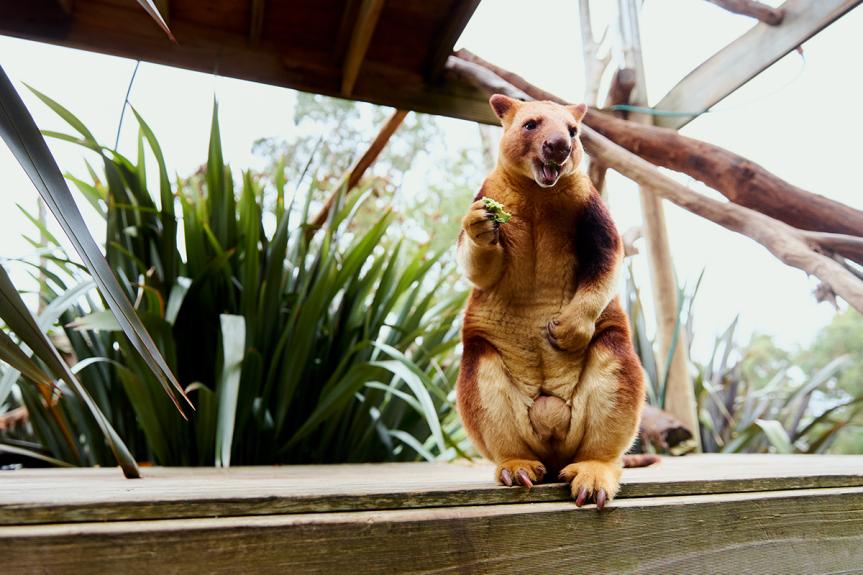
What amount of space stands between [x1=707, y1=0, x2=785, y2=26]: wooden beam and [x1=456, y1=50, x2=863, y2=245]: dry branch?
578 millimetres

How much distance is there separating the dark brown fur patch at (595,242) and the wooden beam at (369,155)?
1468 millimetres

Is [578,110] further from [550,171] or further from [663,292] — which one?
[663,292]

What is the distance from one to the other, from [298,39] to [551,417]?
1785mm

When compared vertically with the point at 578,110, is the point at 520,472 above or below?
below

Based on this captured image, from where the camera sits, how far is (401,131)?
364 inches

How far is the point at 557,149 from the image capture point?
119 centimetres

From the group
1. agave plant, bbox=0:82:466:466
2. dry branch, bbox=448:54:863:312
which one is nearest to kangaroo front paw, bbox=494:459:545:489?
agave plant, bbox=0:82:466:466

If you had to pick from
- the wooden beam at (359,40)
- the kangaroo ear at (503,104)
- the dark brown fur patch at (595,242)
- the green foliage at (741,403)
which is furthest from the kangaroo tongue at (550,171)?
the green foliage at (741,403)

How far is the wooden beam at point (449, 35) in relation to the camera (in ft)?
6.73

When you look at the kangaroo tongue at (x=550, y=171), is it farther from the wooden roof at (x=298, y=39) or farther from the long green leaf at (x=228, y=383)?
the long green leaf at (x=228, y=383)

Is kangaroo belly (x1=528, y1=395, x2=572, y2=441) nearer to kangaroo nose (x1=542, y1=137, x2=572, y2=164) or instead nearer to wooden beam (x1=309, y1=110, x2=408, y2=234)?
kangaroo nose (x1=542, y1=137, x2=572, y2=164)

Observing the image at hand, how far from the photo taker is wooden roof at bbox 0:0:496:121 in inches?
77.8

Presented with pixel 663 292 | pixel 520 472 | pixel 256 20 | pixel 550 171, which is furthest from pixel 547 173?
pixel 663 292

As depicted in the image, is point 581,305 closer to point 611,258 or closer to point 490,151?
point 611,258
